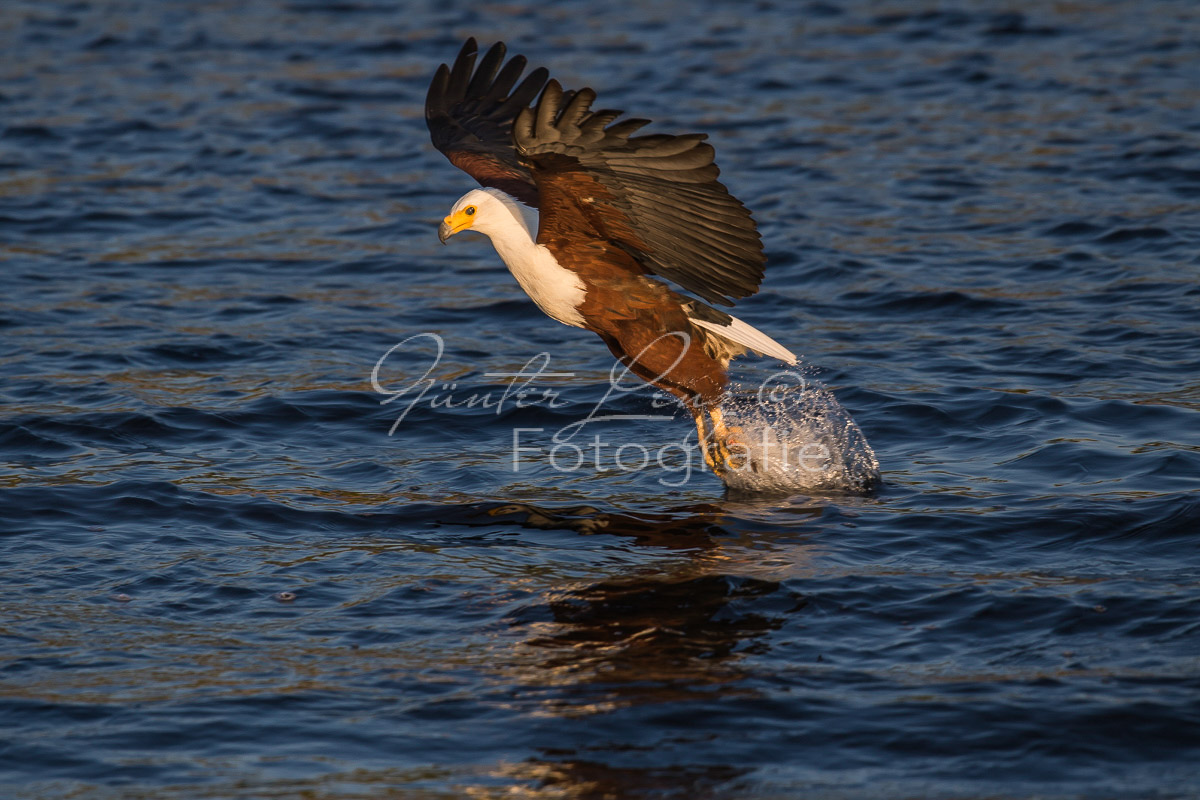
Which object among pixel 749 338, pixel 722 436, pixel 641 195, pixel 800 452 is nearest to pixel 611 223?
pixel 641 195

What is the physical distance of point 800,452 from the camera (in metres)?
5.98

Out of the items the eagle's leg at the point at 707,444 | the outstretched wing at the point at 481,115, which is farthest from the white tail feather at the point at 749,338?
the outstretched wing at the point at 481,115

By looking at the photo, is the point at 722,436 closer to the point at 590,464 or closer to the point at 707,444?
the point at 707,444

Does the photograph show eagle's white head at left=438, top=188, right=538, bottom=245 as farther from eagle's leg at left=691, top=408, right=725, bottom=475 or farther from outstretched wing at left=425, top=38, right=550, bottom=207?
eagle's leg at left=691, top=408, right=725, bottom=475

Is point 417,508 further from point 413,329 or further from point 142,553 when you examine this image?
point 413,329

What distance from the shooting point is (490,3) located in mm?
14711

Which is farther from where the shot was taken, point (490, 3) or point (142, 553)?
point (490, 3)

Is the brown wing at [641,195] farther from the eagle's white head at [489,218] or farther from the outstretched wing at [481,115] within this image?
the outstretched wing at [481,115]

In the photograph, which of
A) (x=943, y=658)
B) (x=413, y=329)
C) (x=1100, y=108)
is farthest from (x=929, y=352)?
(x=1100, y=108)

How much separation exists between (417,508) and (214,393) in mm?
1832

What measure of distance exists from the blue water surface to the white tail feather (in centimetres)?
59

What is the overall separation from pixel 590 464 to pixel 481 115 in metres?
1.58

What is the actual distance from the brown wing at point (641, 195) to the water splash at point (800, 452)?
26.6 inches

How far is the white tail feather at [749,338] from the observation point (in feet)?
19.0
